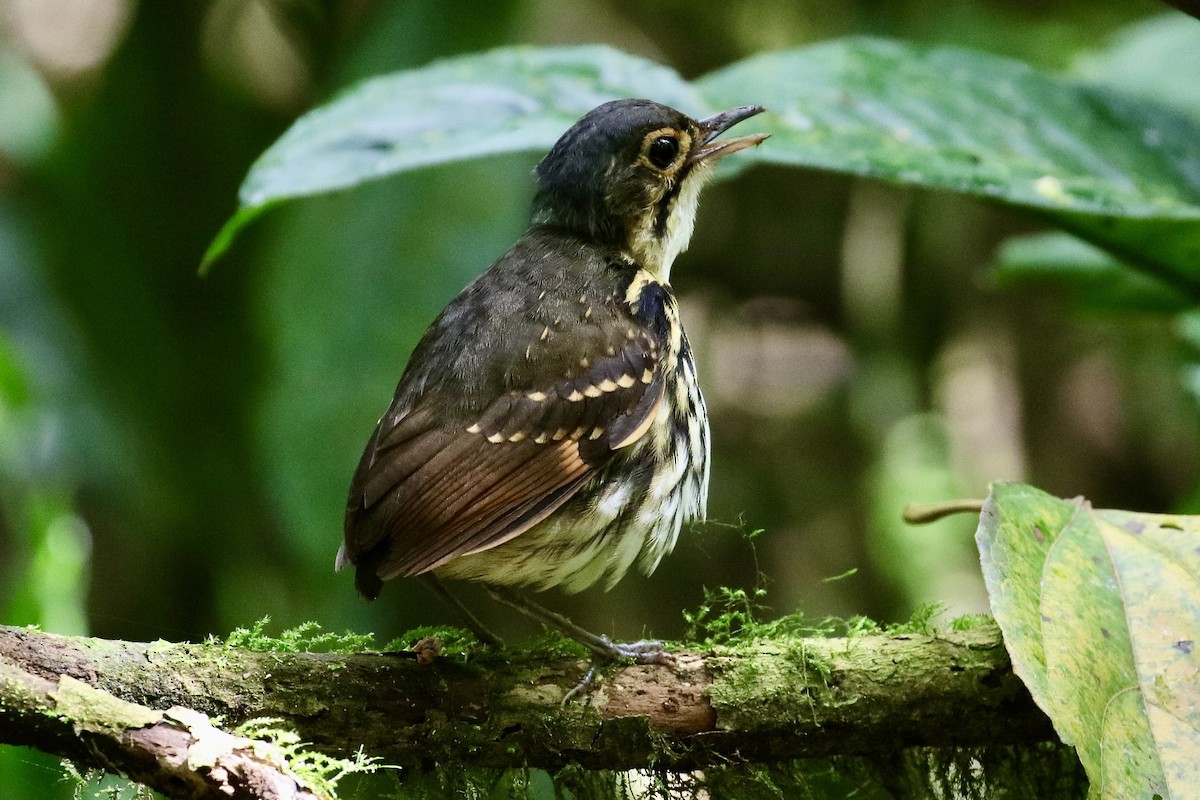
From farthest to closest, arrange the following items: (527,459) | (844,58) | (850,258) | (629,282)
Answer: (850,258)
(844,58)
(629,282)
(527,459)

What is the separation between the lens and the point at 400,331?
388 centimetres

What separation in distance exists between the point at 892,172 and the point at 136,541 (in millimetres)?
3896

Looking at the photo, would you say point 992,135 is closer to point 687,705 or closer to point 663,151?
point 663,151

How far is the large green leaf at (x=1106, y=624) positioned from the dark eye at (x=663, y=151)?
1.19 meters

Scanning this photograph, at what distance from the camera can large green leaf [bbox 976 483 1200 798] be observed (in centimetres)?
190

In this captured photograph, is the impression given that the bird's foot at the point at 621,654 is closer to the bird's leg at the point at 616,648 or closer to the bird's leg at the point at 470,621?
the bird's leg at the point at 616,648

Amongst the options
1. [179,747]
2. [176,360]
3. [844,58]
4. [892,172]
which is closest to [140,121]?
[176,360]

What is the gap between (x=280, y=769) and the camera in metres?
1.73

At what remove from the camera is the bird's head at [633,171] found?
117 inches

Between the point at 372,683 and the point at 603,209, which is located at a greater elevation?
the point at 603,209

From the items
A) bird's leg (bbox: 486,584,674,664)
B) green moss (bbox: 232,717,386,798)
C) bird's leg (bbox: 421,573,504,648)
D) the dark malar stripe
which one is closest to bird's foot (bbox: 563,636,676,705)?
bird's leg (bbox: 486,584,674,664)

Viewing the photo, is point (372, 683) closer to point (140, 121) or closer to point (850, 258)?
point (140, 121)

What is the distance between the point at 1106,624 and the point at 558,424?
1.08 meters

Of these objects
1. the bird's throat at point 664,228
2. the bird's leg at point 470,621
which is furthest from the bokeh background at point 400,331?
the bird's leg at point 470,621
